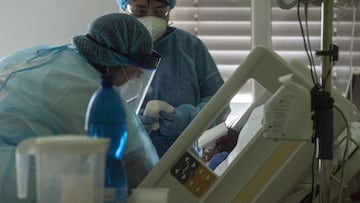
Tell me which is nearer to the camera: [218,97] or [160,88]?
[218,97]

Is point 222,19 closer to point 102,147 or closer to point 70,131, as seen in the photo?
point 70,131

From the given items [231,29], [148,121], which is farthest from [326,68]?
[231,29]

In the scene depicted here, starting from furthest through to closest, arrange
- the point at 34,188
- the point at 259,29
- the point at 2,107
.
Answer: the point at 259,29 < the point at 2,107 < the point at 34,188

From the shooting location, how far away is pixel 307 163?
56.3 inches

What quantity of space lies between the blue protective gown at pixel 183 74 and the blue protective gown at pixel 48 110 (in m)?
0.76

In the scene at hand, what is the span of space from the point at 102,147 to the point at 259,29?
7.54 ft

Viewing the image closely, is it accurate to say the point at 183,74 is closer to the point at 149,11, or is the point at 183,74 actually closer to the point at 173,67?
the point at 173,67

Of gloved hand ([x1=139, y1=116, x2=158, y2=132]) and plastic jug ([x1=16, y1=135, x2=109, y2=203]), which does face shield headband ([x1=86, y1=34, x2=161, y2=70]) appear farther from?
plastic jug ([x1=16, y1=135, x2=109, y2=203])

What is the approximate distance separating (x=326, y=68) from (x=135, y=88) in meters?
0.69

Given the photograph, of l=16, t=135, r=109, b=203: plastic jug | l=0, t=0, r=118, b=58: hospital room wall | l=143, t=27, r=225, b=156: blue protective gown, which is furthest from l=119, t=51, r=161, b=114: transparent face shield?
l=0, t=0, r=118, b=58: hospital room wall

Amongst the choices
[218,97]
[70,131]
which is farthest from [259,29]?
[70,131]

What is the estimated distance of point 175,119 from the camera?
6.61ft

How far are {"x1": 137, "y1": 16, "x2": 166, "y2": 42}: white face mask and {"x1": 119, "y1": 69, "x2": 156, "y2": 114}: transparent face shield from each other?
1.25 ft

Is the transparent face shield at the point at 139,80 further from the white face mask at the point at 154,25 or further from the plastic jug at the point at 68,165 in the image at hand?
the plastic jug at the point at 68,165
